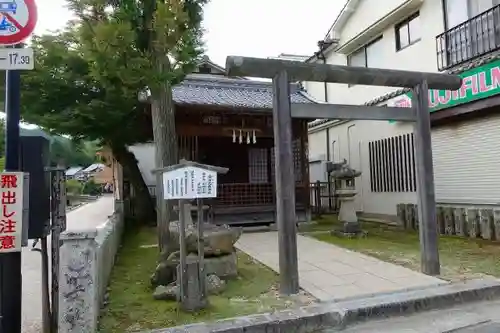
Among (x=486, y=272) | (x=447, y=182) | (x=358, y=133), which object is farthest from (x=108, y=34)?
(x=358, y=133)

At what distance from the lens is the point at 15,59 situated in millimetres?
3760

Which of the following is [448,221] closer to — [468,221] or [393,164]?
[468,221]

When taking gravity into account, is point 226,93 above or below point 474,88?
above

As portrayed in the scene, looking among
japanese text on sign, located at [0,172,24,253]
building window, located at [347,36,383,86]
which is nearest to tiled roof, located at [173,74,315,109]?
building window, located at [347,36,383,86]

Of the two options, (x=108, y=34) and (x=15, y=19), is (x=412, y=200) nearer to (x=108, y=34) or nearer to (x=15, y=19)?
(x=108, y=34)

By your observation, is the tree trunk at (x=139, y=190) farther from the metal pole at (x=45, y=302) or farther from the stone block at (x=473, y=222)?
the stone block at (x=473, y=222)

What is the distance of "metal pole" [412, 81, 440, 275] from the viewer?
262 inches

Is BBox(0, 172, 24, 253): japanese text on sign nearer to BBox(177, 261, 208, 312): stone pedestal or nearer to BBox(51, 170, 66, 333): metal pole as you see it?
BBox(51, 170, 66, 333): metal pole

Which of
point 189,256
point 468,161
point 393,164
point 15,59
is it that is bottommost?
point 189,256

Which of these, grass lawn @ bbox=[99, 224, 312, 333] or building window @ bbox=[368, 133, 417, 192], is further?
building window @ bbox=[368, 133, 417, 192]

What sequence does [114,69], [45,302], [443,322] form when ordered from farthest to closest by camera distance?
[114,69]
[443,322]
[45,302]

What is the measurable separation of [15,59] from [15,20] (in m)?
0.36

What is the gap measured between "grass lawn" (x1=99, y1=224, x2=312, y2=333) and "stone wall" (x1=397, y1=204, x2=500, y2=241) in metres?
5.91

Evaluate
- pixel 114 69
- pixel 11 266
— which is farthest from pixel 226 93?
pixel 11 266
